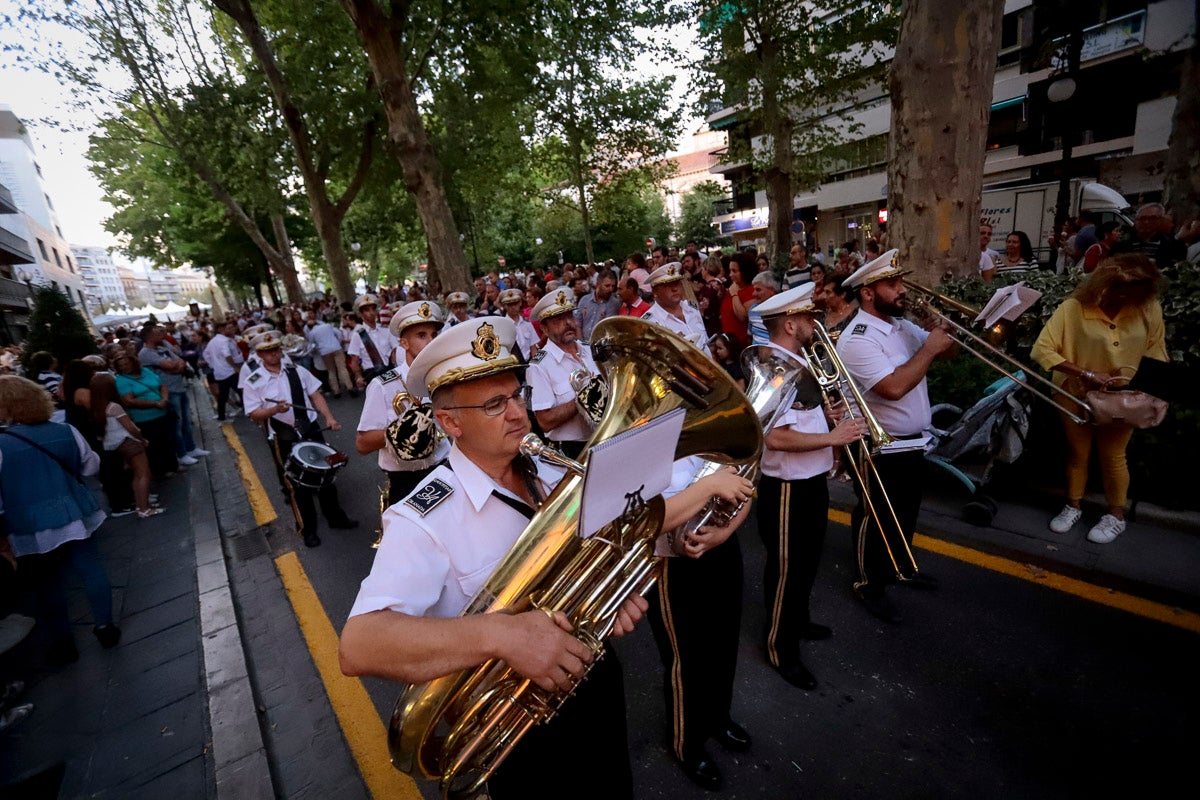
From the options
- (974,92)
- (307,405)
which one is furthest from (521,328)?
(974,92)

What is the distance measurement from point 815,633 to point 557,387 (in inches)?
90.3

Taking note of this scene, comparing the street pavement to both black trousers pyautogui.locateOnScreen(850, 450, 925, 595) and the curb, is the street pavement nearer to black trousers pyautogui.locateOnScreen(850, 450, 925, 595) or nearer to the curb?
the curb

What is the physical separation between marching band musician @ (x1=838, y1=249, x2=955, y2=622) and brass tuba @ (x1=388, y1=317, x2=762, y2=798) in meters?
1.61

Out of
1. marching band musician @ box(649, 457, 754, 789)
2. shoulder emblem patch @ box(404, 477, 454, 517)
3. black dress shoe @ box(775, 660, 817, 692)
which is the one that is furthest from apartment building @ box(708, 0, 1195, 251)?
→ shoulder emblem patch @ box(404, 477, 454, 517)

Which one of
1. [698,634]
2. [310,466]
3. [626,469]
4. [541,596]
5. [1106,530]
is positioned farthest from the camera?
[310,466]

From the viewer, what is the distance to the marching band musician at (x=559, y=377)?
4082mm

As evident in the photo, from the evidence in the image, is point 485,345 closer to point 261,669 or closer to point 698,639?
point 698,639

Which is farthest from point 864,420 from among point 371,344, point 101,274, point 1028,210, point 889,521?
point 101,274

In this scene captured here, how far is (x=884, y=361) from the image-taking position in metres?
3.09

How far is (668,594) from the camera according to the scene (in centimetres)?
244

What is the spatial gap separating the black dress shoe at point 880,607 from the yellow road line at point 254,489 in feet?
19.9

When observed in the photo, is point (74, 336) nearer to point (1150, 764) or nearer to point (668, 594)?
point (668, 594)

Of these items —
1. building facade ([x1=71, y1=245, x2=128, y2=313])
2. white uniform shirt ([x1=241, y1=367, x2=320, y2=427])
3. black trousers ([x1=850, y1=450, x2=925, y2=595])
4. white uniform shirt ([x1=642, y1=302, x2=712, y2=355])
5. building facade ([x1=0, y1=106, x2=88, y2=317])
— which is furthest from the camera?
building facade ([x1=71, y1=245, x2=128, y2=313])

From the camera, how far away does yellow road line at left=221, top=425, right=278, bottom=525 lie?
664cm
